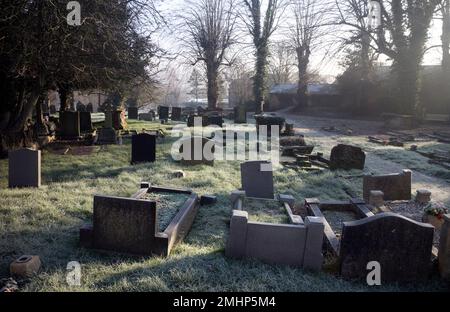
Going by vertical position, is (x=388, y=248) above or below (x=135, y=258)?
above

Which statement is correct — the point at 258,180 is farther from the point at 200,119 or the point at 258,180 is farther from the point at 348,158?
the point at 200,119

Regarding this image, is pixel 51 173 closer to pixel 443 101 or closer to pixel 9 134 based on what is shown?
pixel 9 134

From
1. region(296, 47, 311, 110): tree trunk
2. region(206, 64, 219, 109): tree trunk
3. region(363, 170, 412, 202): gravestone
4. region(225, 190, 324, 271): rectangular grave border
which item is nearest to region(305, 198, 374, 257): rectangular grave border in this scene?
region(363, 170, 412, 202): gravestone

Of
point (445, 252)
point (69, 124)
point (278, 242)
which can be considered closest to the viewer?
point (445, 252)

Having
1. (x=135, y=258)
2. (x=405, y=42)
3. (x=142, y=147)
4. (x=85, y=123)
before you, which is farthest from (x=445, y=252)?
(x=405, y=42)

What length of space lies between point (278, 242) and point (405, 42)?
87.6 ft

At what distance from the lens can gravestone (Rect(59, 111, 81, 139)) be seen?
14.7 metres

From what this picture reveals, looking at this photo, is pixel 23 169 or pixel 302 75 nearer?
pixel 23 169

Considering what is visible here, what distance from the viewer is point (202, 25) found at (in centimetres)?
3481

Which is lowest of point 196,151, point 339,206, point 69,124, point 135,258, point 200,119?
point 135,258

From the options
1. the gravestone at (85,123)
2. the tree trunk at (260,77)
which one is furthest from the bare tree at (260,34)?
the gravestone at (85,123)

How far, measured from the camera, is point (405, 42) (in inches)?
1043

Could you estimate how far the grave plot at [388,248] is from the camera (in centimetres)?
439

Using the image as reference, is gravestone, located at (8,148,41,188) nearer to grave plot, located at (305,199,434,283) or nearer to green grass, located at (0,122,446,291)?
green grass, located at (0,122,446,291)
